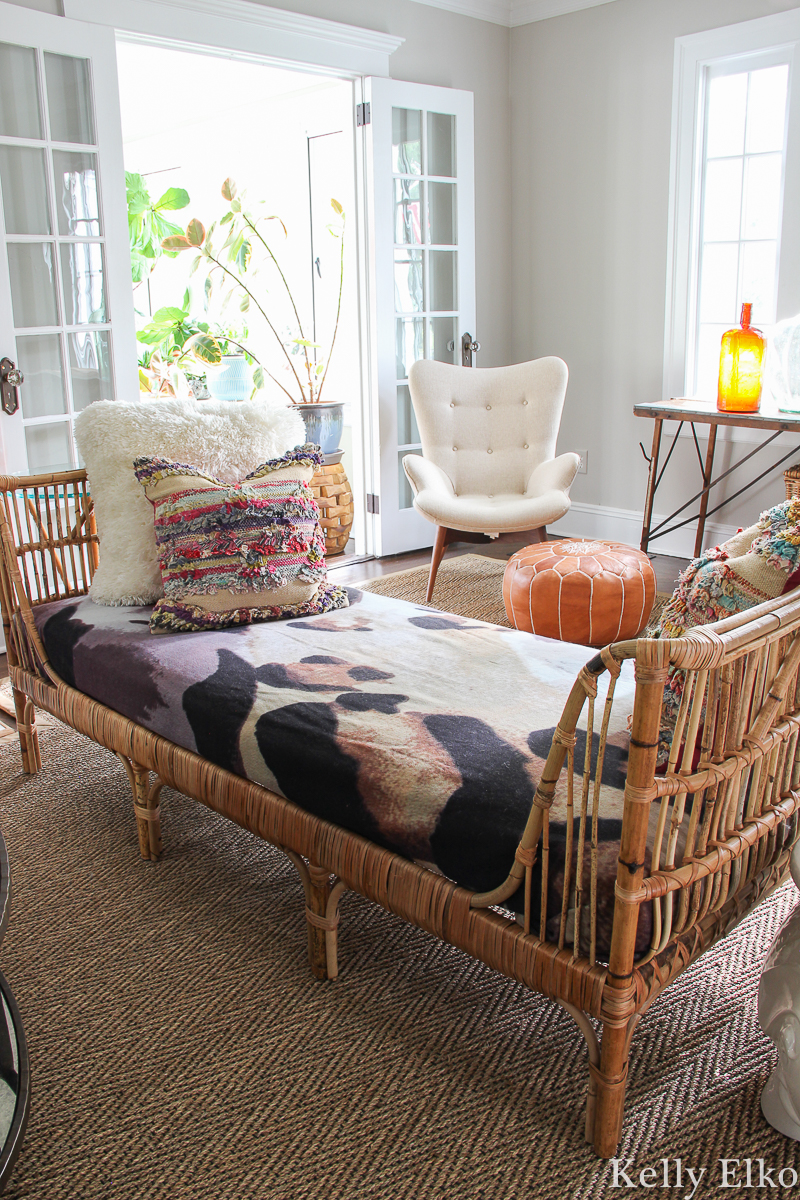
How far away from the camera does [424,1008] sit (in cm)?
158

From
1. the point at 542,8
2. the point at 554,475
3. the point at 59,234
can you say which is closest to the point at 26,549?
the point at 59,234

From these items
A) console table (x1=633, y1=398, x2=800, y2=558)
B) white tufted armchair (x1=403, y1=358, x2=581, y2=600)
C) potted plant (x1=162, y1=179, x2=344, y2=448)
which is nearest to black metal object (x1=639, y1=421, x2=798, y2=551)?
console table (x1=633, y1=398, x2=800, y2=558)

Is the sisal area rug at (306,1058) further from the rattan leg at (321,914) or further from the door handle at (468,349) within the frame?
the door handle at (468,349)

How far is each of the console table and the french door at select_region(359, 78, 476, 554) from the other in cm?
109

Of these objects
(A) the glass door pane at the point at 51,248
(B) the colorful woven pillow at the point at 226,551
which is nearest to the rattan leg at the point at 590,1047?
(B) the colorful woven pillow at the point at 226,551

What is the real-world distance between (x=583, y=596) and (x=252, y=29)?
99.7 inches

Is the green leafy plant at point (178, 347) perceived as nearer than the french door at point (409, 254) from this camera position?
No

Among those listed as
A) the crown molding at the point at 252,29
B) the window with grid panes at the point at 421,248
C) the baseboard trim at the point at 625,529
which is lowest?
the baseboard trim at the point at 625,529

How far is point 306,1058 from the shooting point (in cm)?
147

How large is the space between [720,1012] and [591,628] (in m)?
1.37

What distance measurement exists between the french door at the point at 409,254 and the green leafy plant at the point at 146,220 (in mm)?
1486

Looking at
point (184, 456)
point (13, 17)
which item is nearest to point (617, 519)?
point (184, 456)

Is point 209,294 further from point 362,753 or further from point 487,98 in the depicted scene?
point 362,753

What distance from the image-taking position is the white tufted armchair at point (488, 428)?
3977 millimetres
